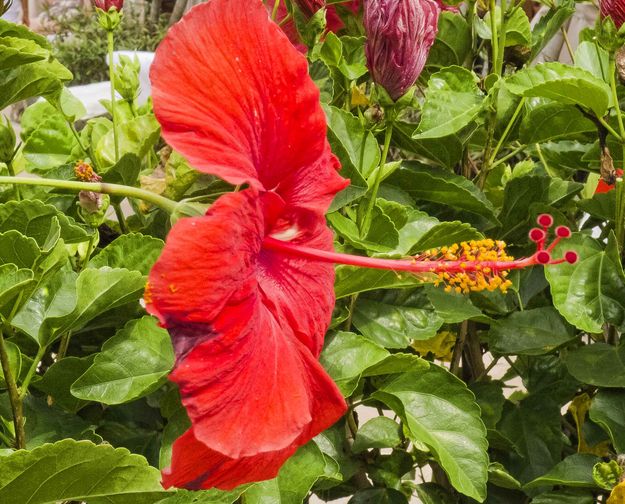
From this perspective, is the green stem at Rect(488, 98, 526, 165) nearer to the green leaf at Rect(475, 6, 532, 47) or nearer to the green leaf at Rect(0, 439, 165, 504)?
the green leaf at Rect(475, 6, 532, 47)

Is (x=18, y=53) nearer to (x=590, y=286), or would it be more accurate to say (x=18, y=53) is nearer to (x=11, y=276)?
(x=11, y=276)

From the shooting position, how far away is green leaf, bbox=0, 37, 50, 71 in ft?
2.00

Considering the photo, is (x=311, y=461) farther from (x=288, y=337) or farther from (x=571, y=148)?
(x=571, y=148)

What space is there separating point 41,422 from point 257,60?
0.32 meters

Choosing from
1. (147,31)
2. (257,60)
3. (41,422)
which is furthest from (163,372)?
(147,31)

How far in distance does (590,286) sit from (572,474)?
177 mm

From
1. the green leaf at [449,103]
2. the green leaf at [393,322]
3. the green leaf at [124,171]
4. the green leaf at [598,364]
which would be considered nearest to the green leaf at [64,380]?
the green leaf at [124,171]

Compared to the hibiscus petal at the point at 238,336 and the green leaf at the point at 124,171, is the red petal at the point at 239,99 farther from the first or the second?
the green leaf at the point at 124,171

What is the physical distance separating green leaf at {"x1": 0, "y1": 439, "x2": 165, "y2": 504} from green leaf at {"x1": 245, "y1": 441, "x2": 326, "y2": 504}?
0.42 feet

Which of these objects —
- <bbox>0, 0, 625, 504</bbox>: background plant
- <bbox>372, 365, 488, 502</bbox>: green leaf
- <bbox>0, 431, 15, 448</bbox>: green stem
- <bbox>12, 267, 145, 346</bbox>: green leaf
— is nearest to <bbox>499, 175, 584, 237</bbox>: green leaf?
<bbox>0, 0, 625, 504</bbox>: background plant

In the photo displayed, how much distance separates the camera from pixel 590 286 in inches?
32.7

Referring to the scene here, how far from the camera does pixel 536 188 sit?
2.93ft

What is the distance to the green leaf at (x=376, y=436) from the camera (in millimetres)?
815

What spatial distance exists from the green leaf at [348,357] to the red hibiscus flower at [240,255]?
3.9 inches
